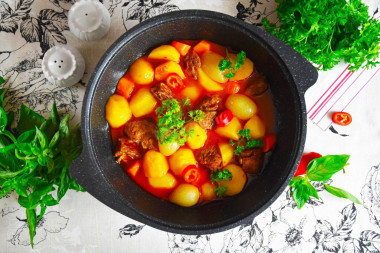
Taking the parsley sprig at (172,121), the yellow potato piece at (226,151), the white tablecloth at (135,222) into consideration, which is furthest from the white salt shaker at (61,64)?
the yellow potato piece at (226,151)

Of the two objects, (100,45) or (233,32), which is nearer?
(233,32)

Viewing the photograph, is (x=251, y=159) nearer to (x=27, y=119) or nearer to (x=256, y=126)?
(x=256, y=126)

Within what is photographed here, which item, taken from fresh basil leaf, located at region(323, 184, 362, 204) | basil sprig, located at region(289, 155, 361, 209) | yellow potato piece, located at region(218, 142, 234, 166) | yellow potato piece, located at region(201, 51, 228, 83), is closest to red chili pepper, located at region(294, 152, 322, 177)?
basil sprig, located at region(289, 155, 361, 209)

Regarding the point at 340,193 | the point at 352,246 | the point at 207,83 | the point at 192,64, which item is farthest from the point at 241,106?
the point at 352,246

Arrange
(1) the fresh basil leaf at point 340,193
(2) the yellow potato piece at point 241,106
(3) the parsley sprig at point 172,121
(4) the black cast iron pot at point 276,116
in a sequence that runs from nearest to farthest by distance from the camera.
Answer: (4) the black cast iron pot at point 276,116, (3) the parsley sprig at point 172,121, (2) the yellow potato piece at point 241,106, (1) the fresh basil leaf at point 340,193

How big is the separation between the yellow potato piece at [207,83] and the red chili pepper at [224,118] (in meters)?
0.15

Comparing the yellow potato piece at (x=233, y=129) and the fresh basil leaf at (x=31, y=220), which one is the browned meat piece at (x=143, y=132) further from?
the fresh basil leaf at (x=31, y=220)

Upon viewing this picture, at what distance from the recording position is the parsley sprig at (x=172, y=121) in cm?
190

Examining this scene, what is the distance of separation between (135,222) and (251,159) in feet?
2.55

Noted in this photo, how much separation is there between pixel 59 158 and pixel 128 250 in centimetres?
69

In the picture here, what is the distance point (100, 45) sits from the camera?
7.02 feet

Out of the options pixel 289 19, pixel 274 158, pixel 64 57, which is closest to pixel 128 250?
pixel 274 158

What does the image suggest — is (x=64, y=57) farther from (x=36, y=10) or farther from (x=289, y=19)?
(x=289, y=19)

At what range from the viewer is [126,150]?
204 centimetres
